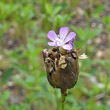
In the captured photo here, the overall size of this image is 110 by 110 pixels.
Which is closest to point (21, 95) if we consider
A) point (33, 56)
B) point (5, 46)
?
point (5, 46)

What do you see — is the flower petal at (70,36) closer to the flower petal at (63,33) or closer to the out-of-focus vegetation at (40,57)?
the flower petal at (63,33)

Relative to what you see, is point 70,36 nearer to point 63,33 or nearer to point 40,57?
point 63,33

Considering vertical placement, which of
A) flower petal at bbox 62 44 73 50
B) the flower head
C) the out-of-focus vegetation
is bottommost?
the out-of-focus vegetation

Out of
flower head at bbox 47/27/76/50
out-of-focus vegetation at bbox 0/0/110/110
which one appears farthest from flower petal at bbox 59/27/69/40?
out-of-focus vegetation at bbox 0/0/110/110

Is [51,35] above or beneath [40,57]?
above

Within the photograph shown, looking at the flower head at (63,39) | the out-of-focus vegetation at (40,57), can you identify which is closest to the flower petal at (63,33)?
the flower head at (63,39)

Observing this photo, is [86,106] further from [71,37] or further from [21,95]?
[71,37]

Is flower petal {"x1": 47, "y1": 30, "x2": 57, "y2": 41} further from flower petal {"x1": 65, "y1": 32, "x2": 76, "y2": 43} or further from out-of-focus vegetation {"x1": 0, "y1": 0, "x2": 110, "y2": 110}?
out-of-focus vegetation {"x1": 0, "y1": 0, "x2": 110, "y2": 110}

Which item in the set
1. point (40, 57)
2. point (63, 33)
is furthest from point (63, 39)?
point (40, 57)
